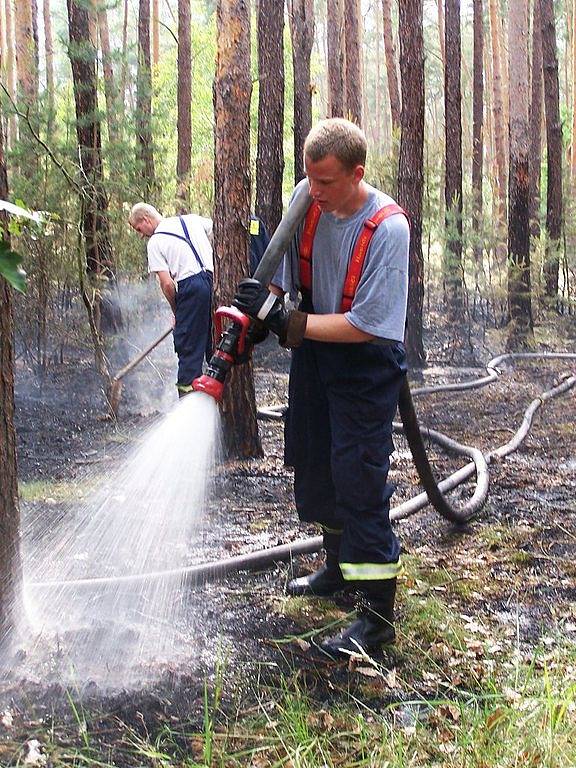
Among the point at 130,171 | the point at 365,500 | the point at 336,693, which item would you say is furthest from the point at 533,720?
the point at 130,171

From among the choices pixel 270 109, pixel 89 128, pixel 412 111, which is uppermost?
pixel 270 109

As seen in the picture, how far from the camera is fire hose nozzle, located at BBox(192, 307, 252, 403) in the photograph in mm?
3305

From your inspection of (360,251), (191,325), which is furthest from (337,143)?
(191,325)

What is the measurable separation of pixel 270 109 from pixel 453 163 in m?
4.42

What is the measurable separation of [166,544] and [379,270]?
2.57m

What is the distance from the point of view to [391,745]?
2.72 metres

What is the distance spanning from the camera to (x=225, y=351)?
11.0 ft

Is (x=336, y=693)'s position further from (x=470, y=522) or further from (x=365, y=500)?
(x=470, y=522)

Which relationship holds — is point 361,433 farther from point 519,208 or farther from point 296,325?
point 519,208

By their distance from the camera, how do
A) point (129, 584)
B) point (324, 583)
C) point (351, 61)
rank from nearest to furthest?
point (129, 584) → point (324, 583) → point (351, 61)

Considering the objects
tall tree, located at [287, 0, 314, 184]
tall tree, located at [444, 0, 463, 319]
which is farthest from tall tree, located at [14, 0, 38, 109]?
tall tree, located at [444, 0, 463, 319]

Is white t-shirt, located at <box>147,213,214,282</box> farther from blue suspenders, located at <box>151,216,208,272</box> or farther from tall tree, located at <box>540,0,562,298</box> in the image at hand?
tall tree, located at <box>540,0,562,298</box>

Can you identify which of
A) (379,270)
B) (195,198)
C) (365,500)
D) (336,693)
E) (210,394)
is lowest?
(336,693)

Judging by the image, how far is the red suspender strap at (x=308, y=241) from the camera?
11.3 ft
